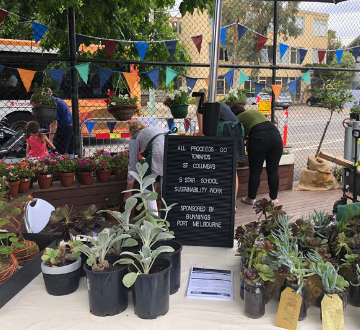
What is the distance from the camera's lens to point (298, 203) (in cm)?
528

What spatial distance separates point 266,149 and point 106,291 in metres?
3.49

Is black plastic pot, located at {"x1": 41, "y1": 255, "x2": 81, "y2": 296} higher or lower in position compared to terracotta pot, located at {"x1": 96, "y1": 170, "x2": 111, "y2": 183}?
higher

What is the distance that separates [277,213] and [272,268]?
0.43 m

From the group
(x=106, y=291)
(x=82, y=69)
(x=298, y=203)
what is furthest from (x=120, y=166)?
(x=106, y=291)

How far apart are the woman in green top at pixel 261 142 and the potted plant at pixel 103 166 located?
170cm

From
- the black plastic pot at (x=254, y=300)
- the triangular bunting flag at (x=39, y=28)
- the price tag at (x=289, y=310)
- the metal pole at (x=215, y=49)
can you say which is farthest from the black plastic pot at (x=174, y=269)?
the triangular bunting flag at (x=39, y=28)

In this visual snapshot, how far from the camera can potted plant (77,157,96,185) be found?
176 inches

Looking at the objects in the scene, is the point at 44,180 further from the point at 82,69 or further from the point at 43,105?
the point at 82,69

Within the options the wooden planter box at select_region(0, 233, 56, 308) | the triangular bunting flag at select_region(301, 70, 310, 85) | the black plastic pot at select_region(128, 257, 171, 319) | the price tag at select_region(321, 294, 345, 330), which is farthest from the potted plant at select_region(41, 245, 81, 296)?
the triangular bunting flag at select_region(301, 70, 310, 85)

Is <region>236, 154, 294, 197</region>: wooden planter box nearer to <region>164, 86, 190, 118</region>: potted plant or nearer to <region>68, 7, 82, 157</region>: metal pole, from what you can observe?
<region>164, 86, 190, 118</region>: potted plant

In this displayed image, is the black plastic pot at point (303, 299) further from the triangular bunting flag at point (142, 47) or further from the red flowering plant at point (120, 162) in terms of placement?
the triangular bunting flag at point (142, 47)

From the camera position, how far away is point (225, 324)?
1318 millimetres

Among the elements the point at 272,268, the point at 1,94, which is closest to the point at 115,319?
the point at 272,268

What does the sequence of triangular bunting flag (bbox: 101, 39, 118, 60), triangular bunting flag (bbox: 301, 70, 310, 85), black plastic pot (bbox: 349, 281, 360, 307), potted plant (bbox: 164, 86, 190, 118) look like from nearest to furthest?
black plastic pot (bbox: 349, 281, 360, 307) < triangular bunting flag (bbox: 101, 39, 118, 60) < potted plant (bbox: 164, 86, 190, 118) < triangular bunting flag (bbox: 301, 70, 310, 85)
